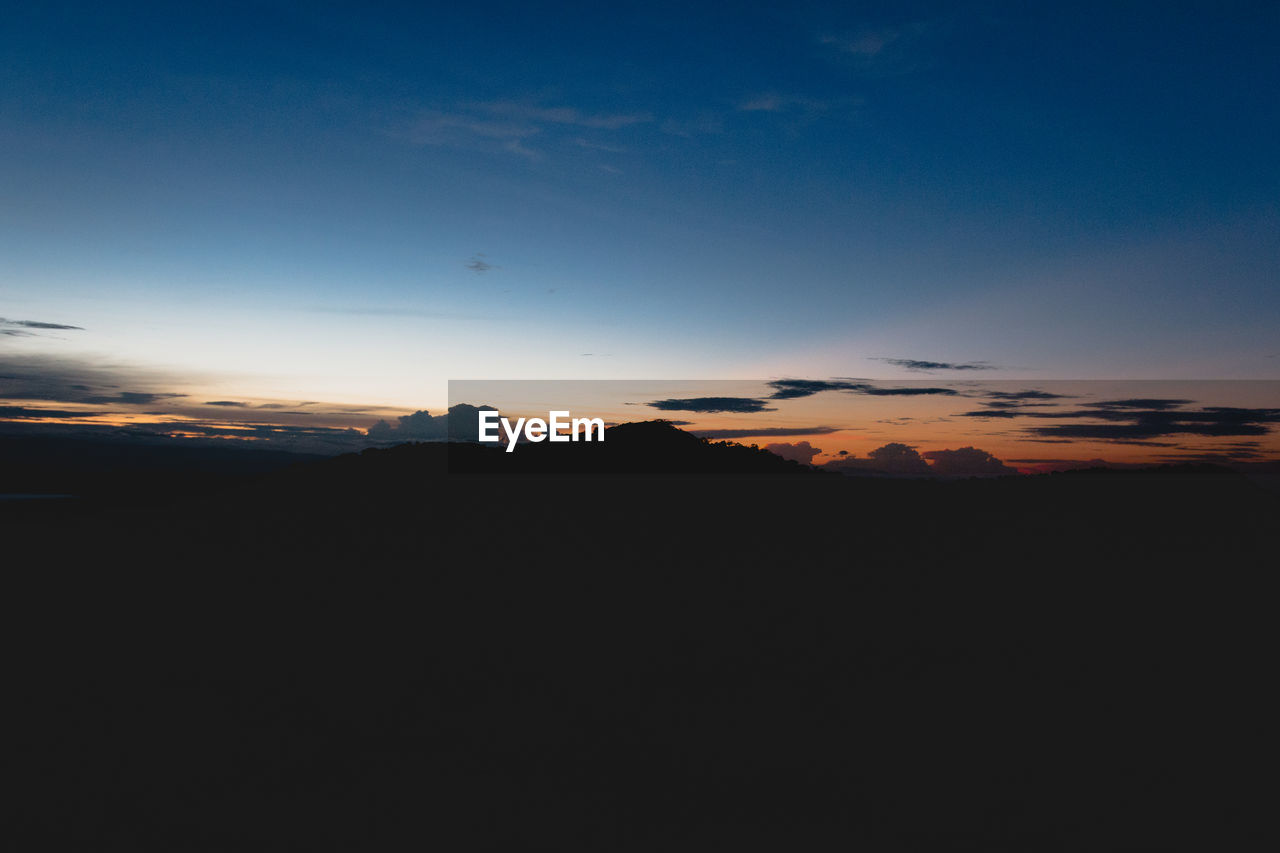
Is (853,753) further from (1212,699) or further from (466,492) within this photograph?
(466,492)

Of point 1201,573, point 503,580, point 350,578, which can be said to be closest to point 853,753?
point 503,580

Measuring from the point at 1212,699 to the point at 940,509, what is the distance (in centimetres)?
2002

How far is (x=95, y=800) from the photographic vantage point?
1148 cm

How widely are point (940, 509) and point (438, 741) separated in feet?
94.1

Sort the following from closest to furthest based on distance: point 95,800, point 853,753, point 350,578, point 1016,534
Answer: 1. point 95,800
2. point 853,753
3. point 350,578
4. point 1016,534

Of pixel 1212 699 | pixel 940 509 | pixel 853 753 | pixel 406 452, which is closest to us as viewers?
pixel 853 753

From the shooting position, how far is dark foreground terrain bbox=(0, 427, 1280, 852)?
37.3 feet

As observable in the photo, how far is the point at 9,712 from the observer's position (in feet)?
47.9

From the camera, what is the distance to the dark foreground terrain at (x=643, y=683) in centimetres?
1138

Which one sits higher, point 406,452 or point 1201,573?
point 406,452

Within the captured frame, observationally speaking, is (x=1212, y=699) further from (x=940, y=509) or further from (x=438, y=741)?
(x=940, y=509)

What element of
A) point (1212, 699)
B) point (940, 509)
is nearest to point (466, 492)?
point (940, 509)

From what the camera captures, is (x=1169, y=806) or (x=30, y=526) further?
(x=30, y=526)

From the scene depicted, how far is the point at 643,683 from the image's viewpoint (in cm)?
1672
